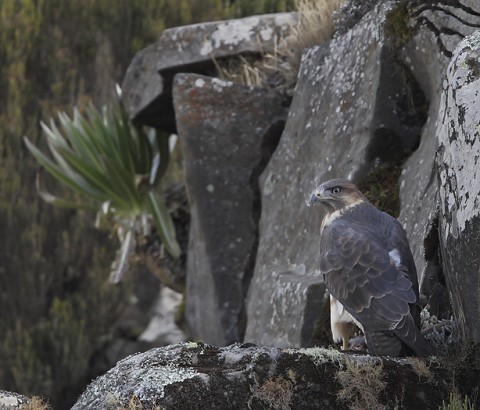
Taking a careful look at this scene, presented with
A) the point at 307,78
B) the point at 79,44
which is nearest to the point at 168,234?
the point at 307,78

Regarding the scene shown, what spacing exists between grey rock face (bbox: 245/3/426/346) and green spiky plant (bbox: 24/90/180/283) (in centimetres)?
202

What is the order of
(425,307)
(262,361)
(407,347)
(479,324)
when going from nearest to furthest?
(262,361) → (479,324) → (407,347) → (425,307)

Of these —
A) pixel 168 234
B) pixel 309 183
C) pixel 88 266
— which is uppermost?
pixel 309 183

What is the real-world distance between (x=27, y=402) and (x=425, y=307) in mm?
1830

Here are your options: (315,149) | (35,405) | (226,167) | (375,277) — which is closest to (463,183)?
(375,277)

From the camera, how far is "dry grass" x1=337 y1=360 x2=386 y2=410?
11.3 feet

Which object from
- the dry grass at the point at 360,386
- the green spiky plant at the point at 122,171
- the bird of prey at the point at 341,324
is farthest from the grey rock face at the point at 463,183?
the green spiky plant at the point at 122,171

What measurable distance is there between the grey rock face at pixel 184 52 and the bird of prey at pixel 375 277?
11.5 feet

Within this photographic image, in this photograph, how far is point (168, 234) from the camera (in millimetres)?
8711

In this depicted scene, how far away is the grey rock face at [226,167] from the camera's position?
24.1ft

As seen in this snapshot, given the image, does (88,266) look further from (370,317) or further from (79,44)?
(370,317)

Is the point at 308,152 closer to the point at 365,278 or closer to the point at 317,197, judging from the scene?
the point at 317,197

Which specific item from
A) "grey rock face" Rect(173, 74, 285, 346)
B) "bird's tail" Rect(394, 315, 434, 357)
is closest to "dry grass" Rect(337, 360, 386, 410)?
"bird's tail" Rect(394, 315, 434, 357)

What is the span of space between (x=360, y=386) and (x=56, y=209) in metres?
9.84
